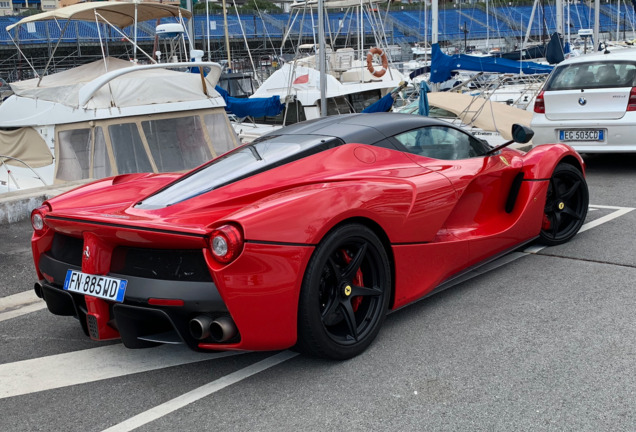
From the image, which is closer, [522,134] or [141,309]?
[141,309]

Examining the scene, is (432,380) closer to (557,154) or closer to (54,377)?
(54,377)

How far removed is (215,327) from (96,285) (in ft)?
2.38

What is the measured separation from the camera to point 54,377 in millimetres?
3721

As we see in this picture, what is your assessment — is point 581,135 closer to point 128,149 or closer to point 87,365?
point 128,149

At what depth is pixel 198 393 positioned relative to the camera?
136 inches

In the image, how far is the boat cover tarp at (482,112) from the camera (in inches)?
453

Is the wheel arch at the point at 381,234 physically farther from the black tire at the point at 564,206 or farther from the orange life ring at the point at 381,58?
the orange life ring at the point at 381,58

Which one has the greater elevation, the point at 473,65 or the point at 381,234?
the point at 473,65

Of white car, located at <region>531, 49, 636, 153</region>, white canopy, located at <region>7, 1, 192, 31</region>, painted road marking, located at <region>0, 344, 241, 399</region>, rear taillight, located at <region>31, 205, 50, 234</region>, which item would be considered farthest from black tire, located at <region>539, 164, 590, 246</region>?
white canopy, located at <region>7, 1, 192, 31</region>

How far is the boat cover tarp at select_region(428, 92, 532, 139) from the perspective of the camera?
11.5m

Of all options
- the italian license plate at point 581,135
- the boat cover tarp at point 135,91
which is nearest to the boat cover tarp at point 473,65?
the italian license plate at point 581,135

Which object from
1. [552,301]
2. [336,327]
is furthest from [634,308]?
[336,327]

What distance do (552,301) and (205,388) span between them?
227 centimetres

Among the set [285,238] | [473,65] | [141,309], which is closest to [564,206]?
[285,238]
